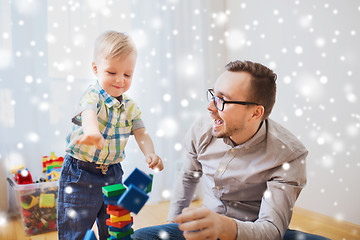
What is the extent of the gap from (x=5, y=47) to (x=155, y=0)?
3.78ft

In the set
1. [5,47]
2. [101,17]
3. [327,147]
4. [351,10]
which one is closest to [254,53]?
[351,10]

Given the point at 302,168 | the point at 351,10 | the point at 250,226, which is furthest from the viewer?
the point at 351,10

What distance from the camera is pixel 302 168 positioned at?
42.1 inches

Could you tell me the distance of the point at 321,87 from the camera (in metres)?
1.93

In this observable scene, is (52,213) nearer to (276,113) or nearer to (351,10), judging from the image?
(276,113)

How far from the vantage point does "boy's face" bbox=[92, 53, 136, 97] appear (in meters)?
0.97

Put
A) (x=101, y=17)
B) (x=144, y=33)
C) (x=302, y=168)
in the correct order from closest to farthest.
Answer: (x=302, y=168)
(x=101, y=17)
(x=144, y=33)

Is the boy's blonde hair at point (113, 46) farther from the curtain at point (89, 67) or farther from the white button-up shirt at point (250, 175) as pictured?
the curtain at point (89, 67)

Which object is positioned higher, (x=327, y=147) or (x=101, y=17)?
(x=101, y=17)

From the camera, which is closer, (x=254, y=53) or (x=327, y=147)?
(x=327, y=147)

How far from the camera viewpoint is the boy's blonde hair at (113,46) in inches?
38.0

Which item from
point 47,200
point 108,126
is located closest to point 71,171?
point 108,126

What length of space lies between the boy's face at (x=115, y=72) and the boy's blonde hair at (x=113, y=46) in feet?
0.04

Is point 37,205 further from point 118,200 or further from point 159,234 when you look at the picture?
point 118,200
